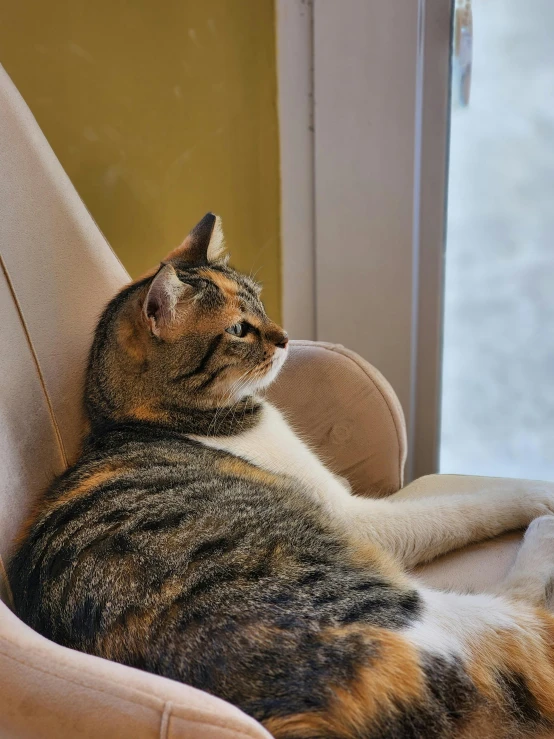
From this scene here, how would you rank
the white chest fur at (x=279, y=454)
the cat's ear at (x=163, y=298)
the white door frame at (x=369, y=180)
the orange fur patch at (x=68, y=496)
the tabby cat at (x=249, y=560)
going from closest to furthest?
the tabby cat at (x=249, y=560), the orange fur patch at (x=68, y=496), the cat's ear at (x=163, y=298), the white chest fur at (x=279, y=454), the white door frame at (x=369, y=180)

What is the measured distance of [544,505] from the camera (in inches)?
46.3

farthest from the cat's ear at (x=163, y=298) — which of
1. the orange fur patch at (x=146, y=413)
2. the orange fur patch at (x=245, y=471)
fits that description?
the orange fur patch at (x=245, y=471)

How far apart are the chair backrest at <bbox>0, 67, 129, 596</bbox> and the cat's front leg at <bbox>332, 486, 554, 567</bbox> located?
1.58ft

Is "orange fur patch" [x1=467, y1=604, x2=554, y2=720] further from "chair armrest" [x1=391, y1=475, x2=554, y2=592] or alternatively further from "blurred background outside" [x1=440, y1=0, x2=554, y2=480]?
"blurred background outside" [x1=440, y1=0, x2=554, y2=480]

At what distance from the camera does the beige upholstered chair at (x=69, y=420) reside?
23.7 inches

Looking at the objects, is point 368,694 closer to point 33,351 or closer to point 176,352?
point 176,352

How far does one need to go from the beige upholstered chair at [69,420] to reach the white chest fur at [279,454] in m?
0.19

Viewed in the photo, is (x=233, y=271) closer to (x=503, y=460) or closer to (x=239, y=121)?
(x=239, y=121)

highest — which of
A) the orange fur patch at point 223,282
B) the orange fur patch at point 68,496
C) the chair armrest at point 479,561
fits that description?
the orange fur patch at point 223,282

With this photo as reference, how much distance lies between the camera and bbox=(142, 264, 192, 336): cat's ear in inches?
40.1

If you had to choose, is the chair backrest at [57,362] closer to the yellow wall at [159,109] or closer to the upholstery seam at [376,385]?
the upholstery seam at [376,385]

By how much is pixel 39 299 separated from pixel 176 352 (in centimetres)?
24

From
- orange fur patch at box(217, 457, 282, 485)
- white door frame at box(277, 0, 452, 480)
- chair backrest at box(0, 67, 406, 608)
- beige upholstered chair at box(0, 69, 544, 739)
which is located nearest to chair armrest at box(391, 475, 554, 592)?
beige upholstered chair at box(0, 69, 544, 739)

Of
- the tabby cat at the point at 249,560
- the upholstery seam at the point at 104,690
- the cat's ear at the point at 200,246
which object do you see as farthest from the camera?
the cat's ear at the point at 200,246
